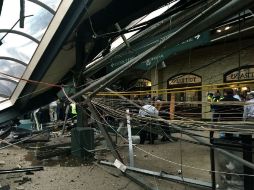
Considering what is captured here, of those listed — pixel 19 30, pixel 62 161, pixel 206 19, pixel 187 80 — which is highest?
pixel 19 30

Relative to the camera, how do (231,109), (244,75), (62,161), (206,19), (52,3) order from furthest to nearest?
(244,75)
(62,161)
(52,3)
(231,109)
(206,19)

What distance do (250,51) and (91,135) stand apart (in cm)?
943

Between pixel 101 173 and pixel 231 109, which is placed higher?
pixel 231 109

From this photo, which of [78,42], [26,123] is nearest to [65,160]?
[78,42]

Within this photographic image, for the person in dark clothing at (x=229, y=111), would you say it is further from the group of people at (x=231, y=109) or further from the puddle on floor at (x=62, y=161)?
the puddle on floor at (x=62, y=161)

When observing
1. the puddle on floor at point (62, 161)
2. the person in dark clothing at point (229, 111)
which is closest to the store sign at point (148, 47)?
the person in dark clothing at point (229, 111)

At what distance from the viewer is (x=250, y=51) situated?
15.1 metres

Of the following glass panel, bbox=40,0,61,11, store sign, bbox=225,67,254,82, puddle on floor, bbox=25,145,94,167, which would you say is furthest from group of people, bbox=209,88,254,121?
store sign, bbox=225,67,254,82

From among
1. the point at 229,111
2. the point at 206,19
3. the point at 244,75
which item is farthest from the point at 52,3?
the point at 244,75

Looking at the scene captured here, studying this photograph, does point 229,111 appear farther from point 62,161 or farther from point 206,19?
point 62,161

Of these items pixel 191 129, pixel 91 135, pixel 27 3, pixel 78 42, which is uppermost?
pixel 27 3

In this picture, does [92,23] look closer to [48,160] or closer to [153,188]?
[48,160]

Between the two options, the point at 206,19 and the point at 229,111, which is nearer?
the point at 206,19

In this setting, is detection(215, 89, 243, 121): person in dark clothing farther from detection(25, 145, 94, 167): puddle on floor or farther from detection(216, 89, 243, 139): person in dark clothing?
detection(25, 145, 94, 167): puddle on floor
